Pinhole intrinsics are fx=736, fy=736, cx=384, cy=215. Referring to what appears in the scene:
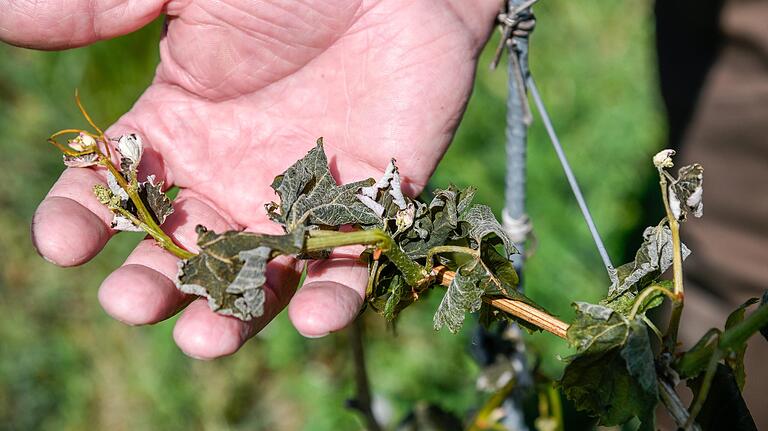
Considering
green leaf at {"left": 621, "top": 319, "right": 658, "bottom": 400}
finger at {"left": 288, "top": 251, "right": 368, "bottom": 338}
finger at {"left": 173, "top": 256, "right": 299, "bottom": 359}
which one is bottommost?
finger at {"left": 173, "top": 256, "right": 299, "bottom": 359}

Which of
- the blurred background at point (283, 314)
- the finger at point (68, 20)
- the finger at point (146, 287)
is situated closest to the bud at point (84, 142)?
the finger at point (146, 287)

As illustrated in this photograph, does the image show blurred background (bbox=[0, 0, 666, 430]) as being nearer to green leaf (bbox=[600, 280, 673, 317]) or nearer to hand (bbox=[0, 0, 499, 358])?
hand (bbox=[0, 0, 499, 358])

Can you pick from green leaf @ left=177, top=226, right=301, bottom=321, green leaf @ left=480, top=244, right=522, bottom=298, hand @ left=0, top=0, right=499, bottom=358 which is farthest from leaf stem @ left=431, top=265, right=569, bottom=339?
hand @ left=0, top=0, right=499, bottom=358

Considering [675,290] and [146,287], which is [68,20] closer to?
[146,287]

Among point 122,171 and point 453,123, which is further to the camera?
point 453,123

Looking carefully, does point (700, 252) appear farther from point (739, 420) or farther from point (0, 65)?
point (0, 65)

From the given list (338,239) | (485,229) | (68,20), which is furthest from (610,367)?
(68,20)

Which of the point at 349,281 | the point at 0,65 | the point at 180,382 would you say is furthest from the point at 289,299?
the point at 0,65
